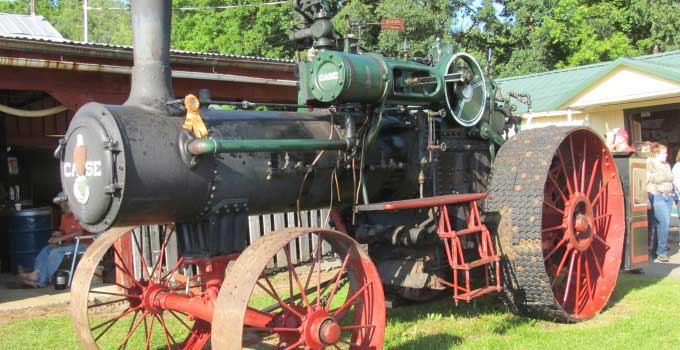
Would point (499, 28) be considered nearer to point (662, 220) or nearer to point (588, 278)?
point (662, 220)

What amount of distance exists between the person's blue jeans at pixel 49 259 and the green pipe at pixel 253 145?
5.27 m

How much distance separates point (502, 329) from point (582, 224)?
1.01 meters

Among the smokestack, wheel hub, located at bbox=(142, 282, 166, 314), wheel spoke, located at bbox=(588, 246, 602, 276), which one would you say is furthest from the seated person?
wheel spoke, located at bbox=(588, 246, 602, 276)

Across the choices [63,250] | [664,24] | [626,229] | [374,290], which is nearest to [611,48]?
[664,24]

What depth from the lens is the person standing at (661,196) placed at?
27.6ft

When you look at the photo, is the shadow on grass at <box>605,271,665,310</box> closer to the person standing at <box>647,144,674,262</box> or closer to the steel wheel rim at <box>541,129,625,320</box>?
the steel wheel rim at <box>541,129,625,320</box>

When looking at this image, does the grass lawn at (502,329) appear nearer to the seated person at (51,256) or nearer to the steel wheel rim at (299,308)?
the steel wheel rim at (299,308)

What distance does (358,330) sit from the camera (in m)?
3.74

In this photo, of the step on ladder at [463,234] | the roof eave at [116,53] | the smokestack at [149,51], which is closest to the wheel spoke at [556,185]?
the step on ladder at [463,234]

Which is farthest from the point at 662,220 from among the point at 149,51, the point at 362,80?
the point at 149,51

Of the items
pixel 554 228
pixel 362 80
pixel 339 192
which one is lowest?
pixel 554 228

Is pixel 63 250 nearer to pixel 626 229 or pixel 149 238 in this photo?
pixel 149 238

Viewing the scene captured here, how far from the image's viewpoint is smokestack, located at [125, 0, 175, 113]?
383 centimetres

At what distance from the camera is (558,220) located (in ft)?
17.5
